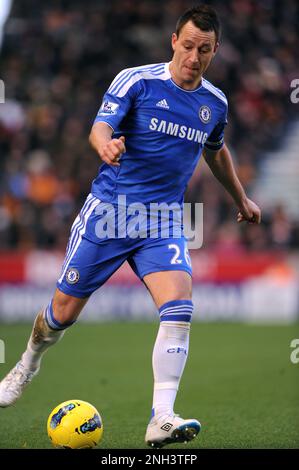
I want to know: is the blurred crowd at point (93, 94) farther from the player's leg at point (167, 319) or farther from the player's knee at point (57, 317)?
the player's leg at point (167, 319)

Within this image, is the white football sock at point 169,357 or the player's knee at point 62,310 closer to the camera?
the white football sock at point 169,357

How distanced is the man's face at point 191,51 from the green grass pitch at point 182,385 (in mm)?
2286

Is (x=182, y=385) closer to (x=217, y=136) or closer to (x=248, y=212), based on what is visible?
(x=248, y=212)

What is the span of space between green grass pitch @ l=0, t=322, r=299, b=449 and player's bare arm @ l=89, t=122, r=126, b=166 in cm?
183

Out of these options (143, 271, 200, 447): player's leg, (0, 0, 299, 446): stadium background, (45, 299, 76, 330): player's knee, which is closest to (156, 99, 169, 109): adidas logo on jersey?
(143, 271, 200, 447): player's leg

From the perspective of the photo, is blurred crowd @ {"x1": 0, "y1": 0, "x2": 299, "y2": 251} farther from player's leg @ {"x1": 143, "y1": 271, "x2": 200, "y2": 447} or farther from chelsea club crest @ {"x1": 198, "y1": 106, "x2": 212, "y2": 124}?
player's leg @ {"x1": 143, "y1": 271, "x2": 200, "y2": 447}

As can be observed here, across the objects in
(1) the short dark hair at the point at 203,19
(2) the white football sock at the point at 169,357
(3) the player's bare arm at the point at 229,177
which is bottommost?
(2) the white football sock at the point at 169,357

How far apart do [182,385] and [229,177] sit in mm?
3260

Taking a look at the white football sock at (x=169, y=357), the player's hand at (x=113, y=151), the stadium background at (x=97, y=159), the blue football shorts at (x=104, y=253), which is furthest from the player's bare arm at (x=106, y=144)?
the stadium background at (x=97, y=159)

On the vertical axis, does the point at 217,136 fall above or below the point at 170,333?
above

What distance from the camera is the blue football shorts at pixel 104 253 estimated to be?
576cm

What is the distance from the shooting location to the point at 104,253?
5.85 m

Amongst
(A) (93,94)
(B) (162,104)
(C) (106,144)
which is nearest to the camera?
(C) (106,144)

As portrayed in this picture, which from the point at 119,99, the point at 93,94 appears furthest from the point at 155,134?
the point at 93,94
